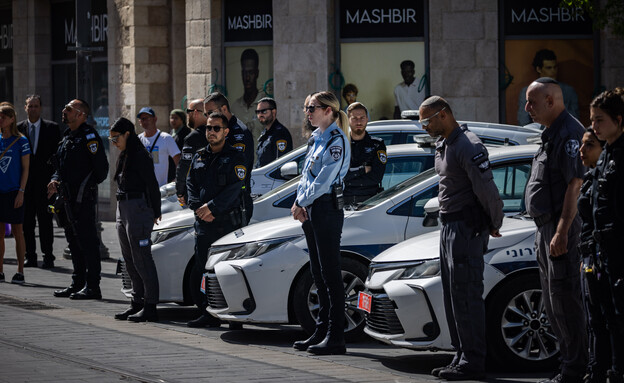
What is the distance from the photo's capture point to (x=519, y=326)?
26.6 ft

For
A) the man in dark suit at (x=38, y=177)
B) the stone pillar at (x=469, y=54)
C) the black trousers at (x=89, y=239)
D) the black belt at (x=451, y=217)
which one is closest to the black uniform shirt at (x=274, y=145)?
the black trousers at (x=89, y=239)

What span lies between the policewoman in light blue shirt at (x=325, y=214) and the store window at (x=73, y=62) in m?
14.0

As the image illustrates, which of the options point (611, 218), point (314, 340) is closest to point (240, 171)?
point (314, 340)

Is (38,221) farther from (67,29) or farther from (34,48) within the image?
(34,48)

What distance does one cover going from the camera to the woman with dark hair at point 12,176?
13672 millimetres

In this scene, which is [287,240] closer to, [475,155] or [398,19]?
[475,155]

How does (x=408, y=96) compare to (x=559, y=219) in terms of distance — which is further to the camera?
(x=408, y=96)

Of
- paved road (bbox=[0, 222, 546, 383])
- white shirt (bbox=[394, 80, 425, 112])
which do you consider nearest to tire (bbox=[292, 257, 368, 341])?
paved road (bbox=[0, 222, 546, 383])

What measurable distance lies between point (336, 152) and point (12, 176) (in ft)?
19.9

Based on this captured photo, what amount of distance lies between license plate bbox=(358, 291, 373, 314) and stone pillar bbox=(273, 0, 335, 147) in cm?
1066

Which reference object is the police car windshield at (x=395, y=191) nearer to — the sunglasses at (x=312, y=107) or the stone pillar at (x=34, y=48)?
the sunglasses at (x=312, y=107)

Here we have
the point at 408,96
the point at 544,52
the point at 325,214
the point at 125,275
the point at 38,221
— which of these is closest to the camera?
the point at 325,214

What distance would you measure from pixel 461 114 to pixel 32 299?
8475mm

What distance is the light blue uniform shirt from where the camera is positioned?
8.80 m
